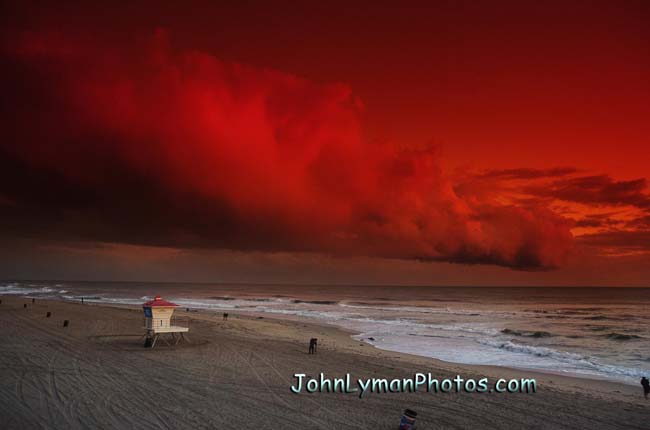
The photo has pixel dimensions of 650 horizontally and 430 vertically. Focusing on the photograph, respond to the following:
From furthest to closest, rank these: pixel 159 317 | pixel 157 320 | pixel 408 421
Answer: pixel 159 317, pixel 157 320, pixel 408 421

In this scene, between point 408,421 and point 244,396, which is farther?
point 244,396

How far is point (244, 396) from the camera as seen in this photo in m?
10.9

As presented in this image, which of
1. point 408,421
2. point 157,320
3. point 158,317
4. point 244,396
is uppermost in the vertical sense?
point 158,317

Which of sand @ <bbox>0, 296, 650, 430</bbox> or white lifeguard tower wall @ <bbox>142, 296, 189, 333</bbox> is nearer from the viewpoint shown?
sand @ <bbox>0, 296, 650, 430</bbox>

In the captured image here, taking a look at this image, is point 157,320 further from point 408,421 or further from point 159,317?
point 408,421

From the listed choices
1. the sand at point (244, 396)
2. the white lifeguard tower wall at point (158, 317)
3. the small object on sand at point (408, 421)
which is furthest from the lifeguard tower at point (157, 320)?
the small object on sand at point (408, 421)

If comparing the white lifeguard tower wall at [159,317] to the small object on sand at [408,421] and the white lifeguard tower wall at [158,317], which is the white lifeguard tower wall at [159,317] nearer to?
the white lifeguard tower wall at [158,317]

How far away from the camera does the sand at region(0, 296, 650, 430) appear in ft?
30.3

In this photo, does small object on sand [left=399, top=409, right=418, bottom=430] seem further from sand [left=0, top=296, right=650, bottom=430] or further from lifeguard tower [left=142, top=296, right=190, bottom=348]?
lifeguard tower [left=142, top=296, right=190, bottom=348]

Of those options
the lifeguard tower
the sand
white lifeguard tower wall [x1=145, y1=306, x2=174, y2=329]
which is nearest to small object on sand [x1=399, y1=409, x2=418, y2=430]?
the sand

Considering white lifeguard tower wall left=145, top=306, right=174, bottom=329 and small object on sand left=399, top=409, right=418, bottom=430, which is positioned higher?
white lifeguard tower wall left=145, top=306, right=174, bottom=329

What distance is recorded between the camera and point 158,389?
1138 cm

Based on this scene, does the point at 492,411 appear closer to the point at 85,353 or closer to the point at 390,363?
the point at 390,363

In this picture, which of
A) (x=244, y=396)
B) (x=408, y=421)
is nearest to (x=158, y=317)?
(x=244, y=396)
